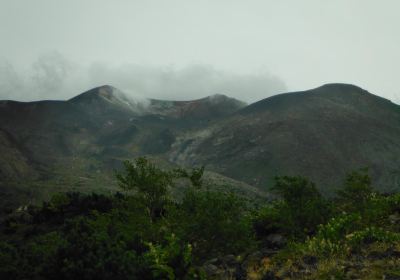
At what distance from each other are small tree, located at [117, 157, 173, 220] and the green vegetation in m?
0.07

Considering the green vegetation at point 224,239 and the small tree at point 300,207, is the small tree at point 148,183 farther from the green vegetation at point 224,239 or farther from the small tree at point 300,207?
the small tree at point 300,207

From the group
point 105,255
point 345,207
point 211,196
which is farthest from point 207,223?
point 345,207

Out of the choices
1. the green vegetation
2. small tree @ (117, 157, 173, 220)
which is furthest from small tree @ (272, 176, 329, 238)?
small tree @ (117, 157, 173, 220)

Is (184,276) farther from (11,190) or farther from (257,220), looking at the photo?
(11,190)

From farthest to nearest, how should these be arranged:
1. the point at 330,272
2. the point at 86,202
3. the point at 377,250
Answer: the point at 86,202
the point at 377,250
the point at 330,272

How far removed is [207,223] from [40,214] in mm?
59398

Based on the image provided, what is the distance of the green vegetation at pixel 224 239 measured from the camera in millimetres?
16453

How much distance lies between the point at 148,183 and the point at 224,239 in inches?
301

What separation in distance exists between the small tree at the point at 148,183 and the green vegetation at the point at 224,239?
0.07 meters

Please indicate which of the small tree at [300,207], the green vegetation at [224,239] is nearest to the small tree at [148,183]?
the green vegetation at [224,239]

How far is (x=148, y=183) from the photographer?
102ft

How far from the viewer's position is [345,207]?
34.9m

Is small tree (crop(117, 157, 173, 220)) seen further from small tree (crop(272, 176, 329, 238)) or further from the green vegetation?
small tree (crop(272, 176, 329, 238))

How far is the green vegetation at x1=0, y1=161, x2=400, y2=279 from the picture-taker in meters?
16.5
